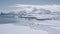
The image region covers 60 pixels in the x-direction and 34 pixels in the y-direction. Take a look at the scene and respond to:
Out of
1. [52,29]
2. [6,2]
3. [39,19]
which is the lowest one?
[52,29]

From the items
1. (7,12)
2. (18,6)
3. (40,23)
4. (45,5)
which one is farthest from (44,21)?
(7,12)

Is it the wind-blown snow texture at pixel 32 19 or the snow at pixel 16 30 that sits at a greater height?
the wind-blown snow texture at pixel 32 19

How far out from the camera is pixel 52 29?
1.39 m

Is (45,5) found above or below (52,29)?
above

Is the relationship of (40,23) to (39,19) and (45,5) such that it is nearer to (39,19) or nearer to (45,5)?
(39,19)

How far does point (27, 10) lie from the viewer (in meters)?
1.46

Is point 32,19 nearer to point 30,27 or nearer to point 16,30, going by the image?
point 30,27

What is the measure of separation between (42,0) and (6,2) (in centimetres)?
48

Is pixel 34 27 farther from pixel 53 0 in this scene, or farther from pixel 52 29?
pixel 53 0

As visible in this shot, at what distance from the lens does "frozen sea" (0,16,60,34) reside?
1399mm

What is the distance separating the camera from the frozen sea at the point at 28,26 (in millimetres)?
1399

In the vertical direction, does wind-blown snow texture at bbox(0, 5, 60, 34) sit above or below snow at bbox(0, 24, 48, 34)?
above

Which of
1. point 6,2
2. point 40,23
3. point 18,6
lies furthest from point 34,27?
point 6,2

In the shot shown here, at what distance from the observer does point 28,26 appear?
141cm
